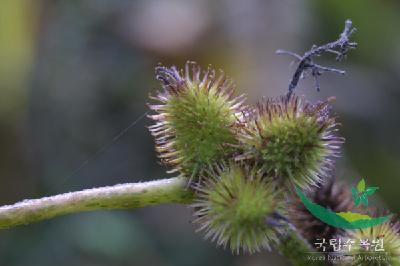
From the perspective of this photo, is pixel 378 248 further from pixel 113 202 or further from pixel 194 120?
pixel 113 202

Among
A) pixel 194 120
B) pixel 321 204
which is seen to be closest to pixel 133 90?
pixel 321 204

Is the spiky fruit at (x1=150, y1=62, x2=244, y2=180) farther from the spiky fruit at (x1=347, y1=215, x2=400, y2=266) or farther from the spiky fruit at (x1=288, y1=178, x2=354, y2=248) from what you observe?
the spiky fruit at (x1=347, y1=215, x2=400, y2=266)

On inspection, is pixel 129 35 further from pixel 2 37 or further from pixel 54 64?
pixel 2 37

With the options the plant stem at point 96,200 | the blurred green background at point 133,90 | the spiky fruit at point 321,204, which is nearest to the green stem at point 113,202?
the plant stem at point 96,200

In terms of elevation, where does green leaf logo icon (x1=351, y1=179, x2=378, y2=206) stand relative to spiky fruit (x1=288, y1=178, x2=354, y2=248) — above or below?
above

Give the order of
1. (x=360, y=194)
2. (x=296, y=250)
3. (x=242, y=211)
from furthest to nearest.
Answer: (x=360, y=194) → (x=296, y=250) → (x=242, y=211)

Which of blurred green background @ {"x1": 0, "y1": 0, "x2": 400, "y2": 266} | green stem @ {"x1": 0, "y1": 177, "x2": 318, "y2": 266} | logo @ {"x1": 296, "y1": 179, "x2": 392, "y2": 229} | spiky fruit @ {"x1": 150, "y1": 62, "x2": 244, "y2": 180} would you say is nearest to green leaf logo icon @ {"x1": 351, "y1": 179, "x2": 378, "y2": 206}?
logo @ {"x1": 296, "y1": 179, "x2": 392, "y2": 229}

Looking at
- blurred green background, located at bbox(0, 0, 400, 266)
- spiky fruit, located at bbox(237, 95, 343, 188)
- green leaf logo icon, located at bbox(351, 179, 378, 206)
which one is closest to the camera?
spiky fruit, located at bbox(237, 95, 343, 188)

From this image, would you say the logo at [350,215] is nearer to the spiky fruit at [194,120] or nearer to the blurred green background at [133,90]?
the spiky fruit at [194,120]
